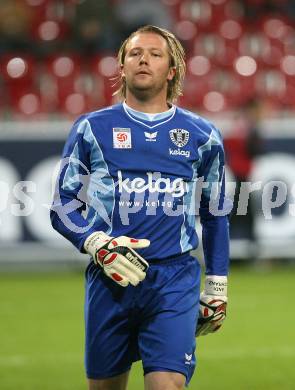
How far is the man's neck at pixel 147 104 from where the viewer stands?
438 centimetres

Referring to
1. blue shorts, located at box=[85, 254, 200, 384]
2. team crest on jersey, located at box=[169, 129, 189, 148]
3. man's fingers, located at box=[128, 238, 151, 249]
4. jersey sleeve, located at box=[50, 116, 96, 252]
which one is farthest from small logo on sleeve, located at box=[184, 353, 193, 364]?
team crest on jersey, located at box=[169, 129, 189, 148]

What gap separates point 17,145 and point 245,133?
2660 mm

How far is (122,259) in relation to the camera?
157 inches

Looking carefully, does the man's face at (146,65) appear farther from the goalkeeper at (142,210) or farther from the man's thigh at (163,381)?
the man's thigh at (163,381)

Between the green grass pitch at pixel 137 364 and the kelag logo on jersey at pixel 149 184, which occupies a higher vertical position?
the kelag logo on jersey at pixel 149 184

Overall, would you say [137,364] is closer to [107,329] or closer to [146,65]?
[107,329]

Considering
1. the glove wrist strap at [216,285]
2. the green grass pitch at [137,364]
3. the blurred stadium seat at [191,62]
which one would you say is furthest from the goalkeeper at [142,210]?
the blurred stadium seat at [191,62]

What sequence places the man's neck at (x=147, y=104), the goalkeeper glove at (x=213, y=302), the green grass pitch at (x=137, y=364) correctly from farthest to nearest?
1. the green grass pitch at (x=137, y=364)
2. the goalkeeper glove at (x=213, y=302)
3. the man's neck at (x=147, y=104)

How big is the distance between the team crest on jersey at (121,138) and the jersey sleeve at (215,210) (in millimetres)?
372

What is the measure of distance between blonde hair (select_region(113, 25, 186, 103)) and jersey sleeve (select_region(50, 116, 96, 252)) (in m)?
0.33

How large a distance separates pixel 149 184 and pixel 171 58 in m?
0.58

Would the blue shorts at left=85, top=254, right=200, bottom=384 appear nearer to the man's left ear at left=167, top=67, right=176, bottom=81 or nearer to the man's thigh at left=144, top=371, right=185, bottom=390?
the man's thigh at left=144, top=371, right=185, bottom=390

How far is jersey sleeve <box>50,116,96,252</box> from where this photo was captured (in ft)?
13.8

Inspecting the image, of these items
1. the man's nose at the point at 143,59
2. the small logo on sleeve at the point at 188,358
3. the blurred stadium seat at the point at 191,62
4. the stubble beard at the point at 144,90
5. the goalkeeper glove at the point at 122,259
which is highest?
the blurred stadium seat at the point at 191,62
